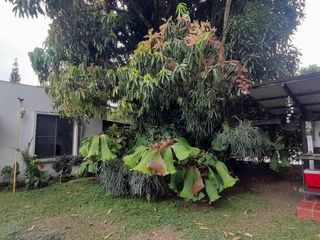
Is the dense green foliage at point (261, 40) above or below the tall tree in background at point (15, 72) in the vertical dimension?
below

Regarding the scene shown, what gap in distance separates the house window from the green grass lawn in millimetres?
2193

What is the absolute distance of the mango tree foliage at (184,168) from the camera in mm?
4730

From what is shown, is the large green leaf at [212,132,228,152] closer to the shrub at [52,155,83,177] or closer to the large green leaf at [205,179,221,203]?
the large green leaf at [205,179,221,203]

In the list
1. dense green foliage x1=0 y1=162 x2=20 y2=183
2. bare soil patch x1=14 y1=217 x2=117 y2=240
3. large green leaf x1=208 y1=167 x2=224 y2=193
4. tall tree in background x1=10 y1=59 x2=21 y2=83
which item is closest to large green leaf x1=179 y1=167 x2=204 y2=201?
large green leaf x1=208 y1=167 x2=224 y2=193

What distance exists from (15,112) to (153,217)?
5.43m

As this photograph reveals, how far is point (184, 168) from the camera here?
538 cm

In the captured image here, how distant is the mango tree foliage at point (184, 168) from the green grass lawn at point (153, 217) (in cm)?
40

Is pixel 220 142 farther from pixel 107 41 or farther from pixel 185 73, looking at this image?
pixel 107 41

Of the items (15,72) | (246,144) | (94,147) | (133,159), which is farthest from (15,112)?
(15,72)

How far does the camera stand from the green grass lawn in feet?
13.6

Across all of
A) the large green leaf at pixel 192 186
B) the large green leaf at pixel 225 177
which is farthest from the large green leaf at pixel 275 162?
the large green leaf at pixel 192 186

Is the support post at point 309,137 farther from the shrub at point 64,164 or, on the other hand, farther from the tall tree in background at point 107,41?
the shrub at point 64,164

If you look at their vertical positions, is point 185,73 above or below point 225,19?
below

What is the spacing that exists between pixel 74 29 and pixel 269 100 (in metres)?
4.66
